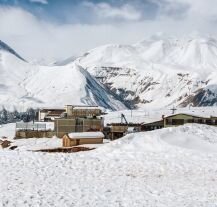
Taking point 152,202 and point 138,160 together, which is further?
point 138,160

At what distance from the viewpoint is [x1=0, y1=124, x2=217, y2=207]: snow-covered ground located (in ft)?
76.3

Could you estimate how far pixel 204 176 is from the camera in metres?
29.6

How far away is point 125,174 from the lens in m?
29.9

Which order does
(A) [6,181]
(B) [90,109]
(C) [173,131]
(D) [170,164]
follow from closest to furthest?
(A) [6,181]
(D) [170,164]
(C) [173,131]
(B) [90,109]

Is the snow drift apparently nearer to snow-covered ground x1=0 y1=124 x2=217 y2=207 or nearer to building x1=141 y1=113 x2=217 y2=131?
snow-covered ground x1=0 y1=124 x2=217 y2=207

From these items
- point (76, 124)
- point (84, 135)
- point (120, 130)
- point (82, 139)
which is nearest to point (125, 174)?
point (82, 139)

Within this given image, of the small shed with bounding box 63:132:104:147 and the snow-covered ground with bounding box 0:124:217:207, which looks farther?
the small shed with bounding box 63:132:104:147

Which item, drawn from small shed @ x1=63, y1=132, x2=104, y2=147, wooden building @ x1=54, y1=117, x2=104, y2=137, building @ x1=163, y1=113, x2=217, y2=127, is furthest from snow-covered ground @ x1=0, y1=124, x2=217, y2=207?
wooden building @ x1=54, y1=117, x2=104, y2=137

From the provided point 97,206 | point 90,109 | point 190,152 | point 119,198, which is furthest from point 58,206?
point 90,109

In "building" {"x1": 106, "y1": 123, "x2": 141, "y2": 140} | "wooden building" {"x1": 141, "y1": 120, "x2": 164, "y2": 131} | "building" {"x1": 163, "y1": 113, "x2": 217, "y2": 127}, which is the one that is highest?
"building" {"x1": 163, "y1": 113, "x2": 217, "y2": 127}

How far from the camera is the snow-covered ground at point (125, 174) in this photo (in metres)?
23.2

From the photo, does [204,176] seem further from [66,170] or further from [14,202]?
[14,202]

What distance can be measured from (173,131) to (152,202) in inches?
741

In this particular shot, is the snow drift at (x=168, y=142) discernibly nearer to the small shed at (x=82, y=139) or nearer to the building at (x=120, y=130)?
the small shed at (x=82, y=139)
